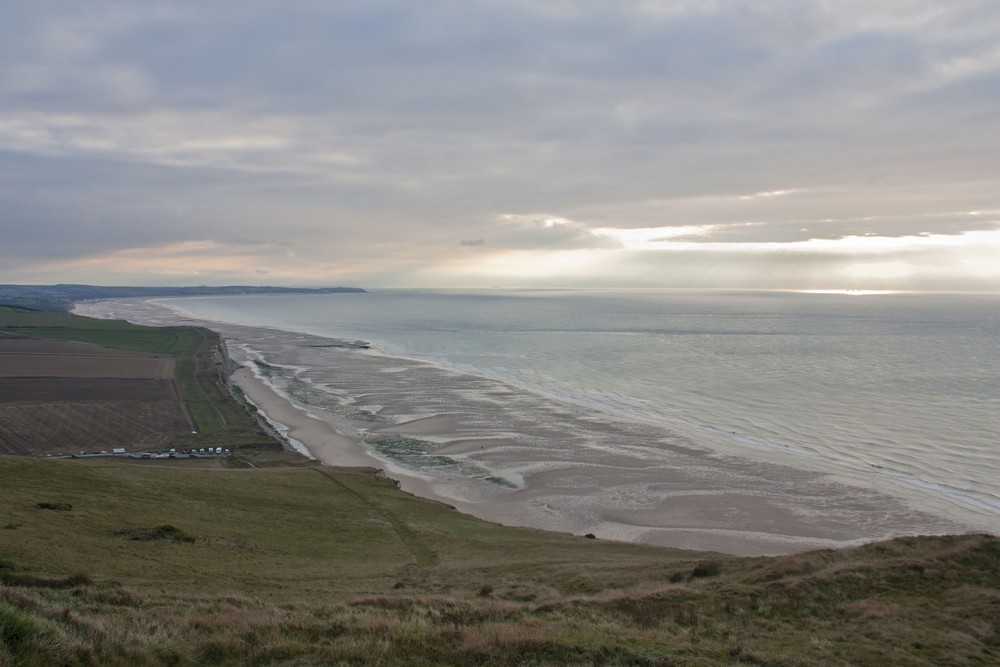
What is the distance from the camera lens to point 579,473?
44.3m

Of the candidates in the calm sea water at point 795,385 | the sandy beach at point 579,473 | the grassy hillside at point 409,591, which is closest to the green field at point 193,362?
the sandy beach at point 579,473

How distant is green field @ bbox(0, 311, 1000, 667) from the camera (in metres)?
13.0

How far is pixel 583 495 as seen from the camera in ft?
131

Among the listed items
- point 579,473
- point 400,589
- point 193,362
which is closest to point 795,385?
point 579,473

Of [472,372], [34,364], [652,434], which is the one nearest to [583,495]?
[652,434]

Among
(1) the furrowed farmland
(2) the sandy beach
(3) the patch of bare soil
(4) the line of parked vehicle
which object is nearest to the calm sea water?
(2) the sandy beach

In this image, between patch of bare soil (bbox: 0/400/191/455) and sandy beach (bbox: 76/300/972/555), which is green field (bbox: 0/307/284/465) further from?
sandy beach (bbox: 76/300/972/555)

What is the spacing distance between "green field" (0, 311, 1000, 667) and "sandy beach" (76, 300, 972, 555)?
21.7 feet

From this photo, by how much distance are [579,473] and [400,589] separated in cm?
2476

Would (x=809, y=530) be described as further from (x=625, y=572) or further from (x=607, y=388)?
(x=607, y=388)

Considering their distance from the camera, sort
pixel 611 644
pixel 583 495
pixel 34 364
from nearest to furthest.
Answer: pixel 611 644
pixel 583 495
pixel 34 364

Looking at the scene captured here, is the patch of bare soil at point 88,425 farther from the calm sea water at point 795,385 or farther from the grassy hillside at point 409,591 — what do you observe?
the calm sea water at point 795,385

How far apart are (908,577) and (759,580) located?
4.15m

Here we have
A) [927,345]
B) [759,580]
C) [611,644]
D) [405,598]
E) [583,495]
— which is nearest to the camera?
[611,644]
